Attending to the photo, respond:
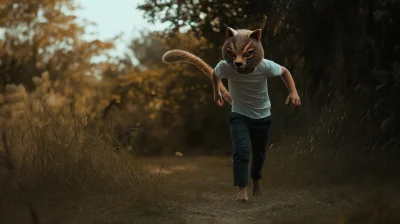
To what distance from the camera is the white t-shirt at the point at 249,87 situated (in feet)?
21.7

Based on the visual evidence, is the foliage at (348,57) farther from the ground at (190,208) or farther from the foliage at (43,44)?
the foliage at (43,44)

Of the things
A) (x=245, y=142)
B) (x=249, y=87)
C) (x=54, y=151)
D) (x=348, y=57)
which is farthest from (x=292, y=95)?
(x=54, y=151)

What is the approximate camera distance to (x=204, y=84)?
17141 mm

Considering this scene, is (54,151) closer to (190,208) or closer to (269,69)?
(190,208)

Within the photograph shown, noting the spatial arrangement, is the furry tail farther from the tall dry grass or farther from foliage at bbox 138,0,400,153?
foliage at bbox 138,0,400,153

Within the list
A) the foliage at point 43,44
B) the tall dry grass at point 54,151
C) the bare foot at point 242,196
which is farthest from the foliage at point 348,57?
the foliage at point 43,44

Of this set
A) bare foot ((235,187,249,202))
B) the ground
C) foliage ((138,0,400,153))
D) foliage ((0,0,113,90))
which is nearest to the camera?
the ground

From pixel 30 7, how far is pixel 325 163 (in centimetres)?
828

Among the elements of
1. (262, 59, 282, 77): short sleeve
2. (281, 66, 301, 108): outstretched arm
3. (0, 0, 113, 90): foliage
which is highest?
(262, 59, 282, 77): short sleeve

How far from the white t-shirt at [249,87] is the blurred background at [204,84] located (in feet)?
4.50

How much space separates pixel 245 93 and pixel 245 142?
558 mm

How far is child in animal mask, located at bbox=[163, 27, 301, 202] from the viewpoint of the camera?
21.1 feet

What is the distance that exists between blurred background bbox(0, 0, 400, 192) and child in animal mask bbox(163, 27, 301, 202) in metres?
1.32

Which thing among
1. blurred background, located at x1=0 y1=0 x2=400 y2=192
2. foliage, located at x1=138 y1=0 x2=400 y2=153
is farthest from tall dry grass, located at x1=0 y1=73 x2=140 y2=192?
foliage, located at x1=138 y1=0 x2=400 y2=153
